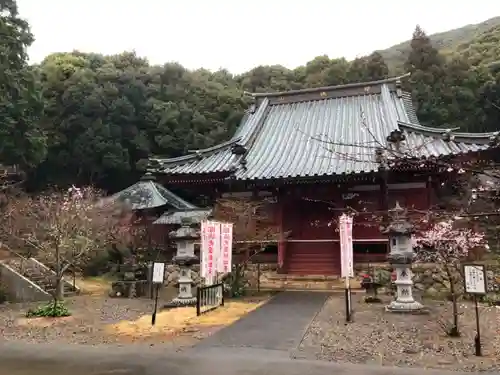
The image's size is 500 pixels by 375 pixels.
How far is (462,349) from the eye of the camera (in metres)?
7.88

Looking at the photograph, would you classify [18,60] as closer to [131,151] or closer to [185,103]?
[131,151]

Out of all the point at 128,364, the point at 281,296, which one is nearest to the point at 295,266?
the point at 281,296

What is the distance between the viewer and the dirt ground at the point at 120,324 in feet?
30.2

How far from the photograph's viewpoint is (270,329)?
966 centimetres

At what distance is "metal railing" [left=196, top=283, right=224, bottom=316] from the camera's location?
11.8m

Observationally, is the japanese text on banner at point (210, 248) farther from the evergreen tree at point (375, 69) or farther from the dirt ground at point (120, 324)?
the evergreen tree at point (375, 69)

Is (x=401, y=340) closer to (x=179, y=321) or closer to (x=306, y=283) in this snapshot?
(x=179, y=321)

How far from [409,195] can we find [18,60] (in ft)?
71.4

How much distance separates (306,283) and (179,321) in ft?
21.4

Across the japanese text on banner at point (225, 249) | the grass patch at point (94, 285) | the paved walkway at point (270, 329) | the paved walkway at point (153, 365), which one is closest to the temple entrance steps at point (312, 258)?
the paved walkway at point (270, 329)

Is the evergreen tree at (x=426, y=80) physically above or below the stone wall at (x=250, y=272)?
above

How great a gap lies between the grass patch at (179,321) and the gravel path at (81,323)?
1.35 ft

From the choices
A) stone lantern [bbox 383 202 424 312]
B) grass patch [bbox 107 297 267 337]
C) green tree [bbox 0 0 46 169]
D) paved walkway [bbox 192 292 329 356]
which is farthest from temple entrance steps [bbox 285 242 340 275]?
green tree [bbox 0 0 46 169]

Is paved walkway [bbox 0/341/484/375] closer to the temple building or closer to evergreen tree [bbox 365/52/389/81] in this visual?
the temple building
